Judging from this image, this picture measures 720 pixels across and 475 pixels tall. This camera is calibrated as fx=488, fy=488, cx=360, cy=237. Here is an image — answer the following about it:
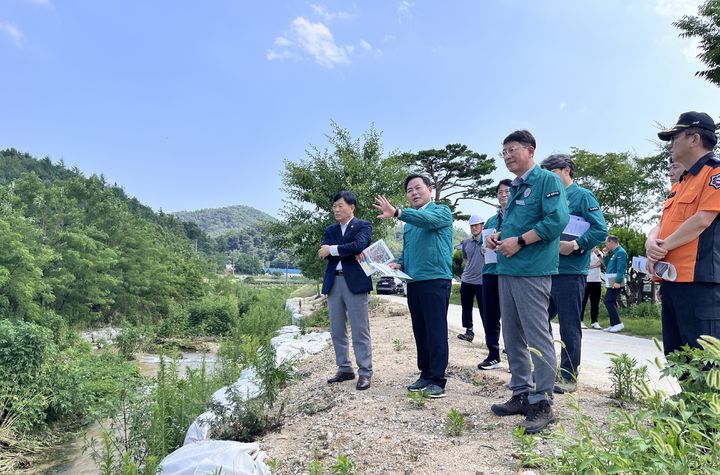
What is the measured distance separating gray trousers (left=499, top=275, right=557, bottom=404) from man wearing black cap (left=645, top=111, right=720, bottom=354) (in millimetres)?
611

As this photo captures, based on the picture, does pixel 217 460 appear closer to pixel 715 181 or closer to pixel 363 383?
pixel 363 383

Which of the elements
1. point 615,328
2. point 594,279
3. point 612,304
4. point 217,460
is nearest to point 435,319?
point 217,460

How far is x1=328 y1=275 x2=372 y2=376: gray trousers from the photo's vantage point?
4.28 meters

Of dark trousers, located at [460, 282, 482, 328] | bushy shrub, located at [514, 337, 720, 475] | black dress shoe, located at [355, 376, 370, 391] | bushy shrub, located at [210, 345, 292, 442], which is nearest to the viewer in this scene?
bushy shrub, located at [514, 337, 720, 475]

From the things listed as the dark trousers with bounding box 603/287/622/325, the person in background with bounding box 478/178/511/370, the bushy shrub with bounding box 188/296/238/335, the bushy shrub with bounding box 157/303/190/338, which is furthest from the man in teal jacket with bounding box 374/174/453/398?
the bushy shrub with bounding box 157/303/190/338

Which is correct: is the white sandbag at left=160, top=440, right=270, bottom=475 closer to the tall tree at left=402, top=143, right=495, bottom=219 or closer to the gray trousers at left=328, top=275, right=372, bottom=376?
the gray trousers at left=328, top=275, right=372, bottom=376

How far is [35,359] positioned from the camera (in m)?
6.57

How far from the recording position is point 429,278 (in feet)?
12.3

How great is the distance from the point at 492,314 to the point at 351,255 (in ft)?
5.66

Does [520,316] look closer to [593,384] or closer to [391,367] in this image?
[593,384]

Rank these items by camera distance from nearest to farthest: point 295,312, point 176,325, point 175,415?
point 175,415, point 295,312, point 176,325

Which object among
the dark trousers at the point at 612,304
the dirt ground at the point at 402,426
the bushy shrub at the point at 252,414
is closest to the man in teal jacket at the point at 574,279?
the dirt ground at the point at 402,426

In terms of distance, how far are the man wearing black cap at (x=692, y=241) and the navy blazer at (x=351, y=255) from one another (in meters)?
2.30

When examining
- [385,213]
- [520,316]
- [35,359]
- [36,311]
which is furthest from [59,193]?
[520,316]
